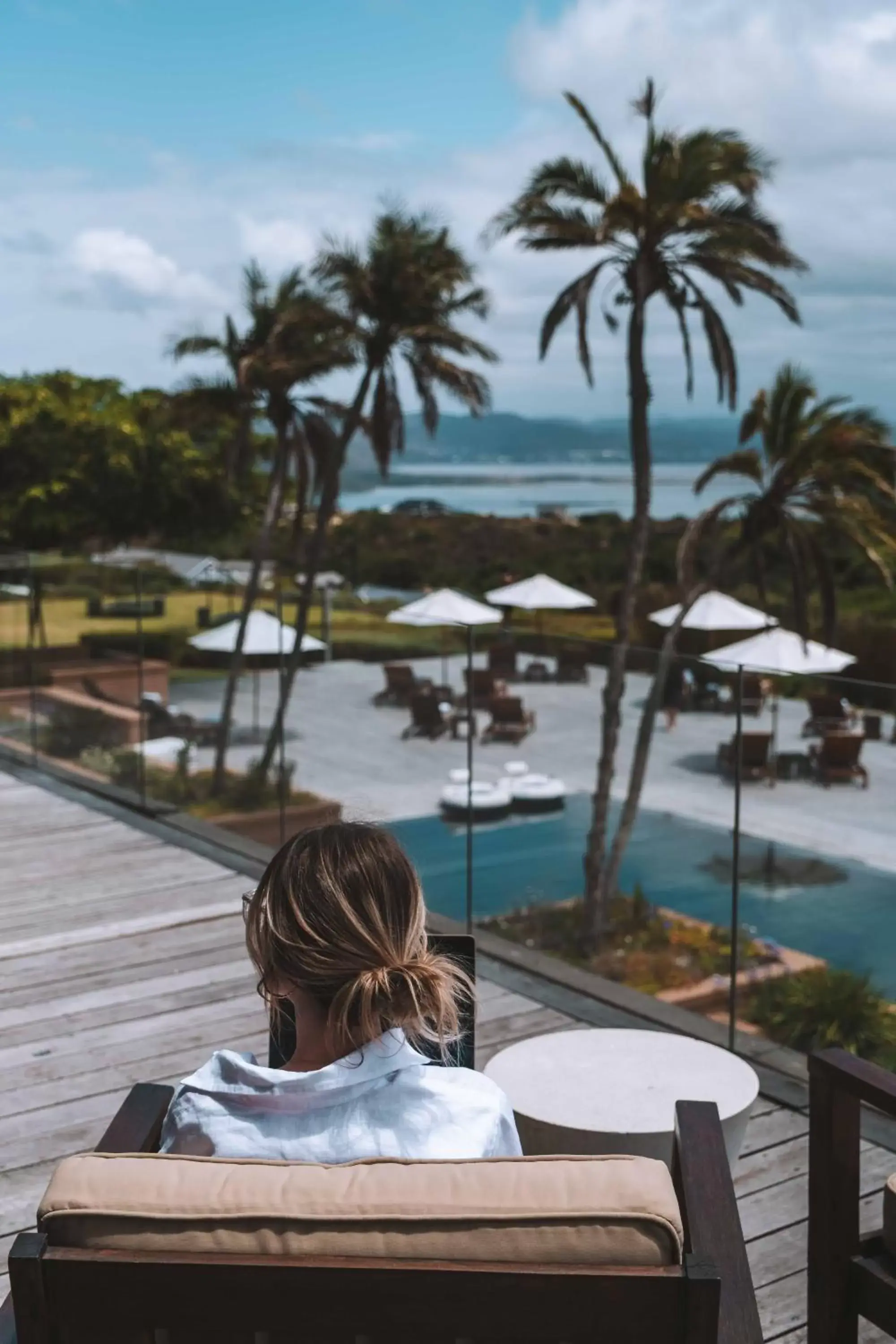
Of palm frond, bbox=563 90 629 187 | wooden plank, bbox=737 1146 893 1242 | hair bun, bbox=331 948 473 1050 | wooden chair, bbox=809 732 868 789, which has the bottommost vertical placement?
wooden chair, bbox=809 732 868 789

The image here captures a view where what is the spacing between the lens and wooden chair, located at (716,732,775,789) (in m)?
4.33

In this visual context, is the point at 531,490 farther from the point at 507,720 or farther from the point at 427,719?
the point at 427,719

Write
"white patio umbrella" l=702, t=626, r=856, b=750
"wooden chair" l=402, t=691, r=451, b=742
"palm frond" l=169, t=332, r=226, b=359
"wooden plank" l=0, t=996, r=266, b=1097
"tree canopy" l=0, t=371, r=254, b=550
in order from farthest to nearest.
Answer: "tree canopy" l=0, t=371, r=254, b=550 → "palm frond" l=169, t=332, r=226, b=359 → "white patio umbrella" l=702, t=626, r=856, b=750 → "wooden chair" l=402, t=691, r=451, b=742 → "wooden plank" l=0, t=996, r=266, b=1097

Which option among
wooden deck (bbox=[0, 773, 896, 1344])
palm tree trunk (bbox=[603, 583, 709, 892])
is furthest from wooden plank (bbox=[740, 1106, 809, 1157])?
palm tree trunk (bbox=[603, 583, 709, 892])

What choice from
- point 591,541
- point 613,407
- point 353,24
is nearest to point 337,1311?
point 591,541

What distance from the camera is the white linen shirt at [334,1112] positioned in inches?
59.1

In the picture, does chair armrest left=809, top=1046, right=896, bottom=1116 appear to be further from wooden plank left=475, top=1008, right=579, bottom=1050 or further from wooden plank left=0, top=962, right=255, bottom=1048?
wooden plank left=0, top=962, right=255, bottom=1048

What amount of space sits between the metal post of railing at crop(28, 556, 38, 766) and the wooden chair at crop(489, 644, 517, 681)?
2.59m

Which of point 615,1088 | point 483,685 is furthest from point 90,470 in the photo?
point 615,1088

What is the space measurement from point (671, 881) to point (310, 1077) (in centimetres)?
1460

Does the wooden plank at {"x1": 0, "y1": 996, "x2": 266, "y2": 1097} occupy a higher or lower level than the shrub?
higher

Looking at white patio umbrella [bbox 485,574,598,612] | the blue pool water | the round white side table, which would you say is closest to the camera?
the round white side table

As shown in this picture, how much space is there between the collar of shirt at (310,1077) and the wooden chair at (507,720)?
525 centimetres

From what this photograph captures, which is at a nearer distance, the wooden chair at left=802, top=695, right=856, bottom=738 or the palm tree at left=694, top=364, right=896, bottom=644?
the wooden chair at left=802, top=695, right=856, bottom=738
